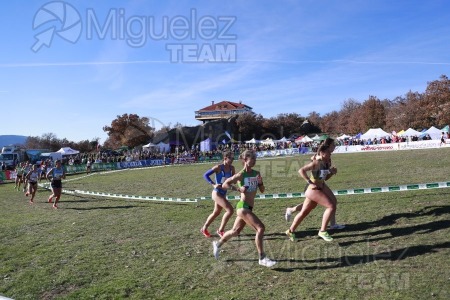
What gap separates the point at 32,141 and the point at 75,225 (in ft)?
248

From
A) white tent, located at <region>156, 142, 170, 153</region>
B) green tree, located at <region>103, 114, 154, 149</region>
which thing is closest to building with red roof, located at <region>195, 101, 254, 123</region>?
green tree, located at <region>103, 114, 154, 149</region>

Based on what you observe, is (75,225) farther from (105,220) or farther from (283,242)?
(283,242)

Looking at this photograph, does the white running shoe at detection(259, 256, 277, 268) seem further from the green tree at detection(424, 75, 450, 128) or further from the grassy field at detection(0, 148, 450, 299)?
the green tree at detection(424, 75, 450, 128)

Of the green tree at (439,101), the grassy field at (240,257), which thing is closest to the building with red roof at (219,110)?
the green tree at (439,101)

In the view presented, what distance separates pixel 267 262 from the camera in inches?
259

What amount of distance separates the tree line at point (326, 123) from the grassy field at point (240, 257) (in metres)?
54.7

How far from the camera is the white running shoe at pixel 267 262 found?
6.54 m

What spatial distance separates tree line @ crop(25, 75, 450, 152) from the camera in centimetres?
6281

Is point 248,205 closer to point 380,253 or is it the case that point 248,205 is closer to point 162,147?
point 380,253

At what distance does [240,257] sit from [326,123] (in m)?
93.9

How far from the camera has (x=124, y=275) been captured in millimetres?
6590

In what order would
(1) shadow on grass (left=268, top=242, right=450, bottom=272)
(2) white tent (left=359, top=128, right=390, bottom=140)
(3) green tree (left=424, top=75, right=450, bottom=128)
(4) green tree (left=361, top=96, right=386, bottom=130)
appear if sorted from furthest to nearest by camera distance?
(4) green tree (left=361, top=96, right=386, bottom=130)
(3) green tree (left=424, top=75, right=450, bottom=128)
(2) white tent (left=359, top=128, right=390, bottom=140)
(1) shadow on grass (left=268, top=242, right=450, bottom=272)

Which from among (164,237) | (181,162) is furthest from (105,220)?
(181,162)

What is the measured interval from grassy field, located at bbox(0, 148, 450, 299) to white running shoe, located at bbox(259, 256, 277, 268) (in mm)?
108
